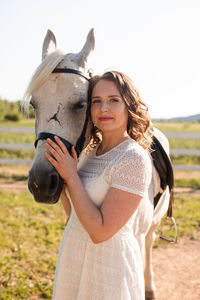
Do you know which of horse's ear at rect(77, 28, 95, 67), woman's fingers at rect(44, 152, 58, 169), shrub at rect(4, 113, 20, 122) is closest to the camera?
woman's fingers at rect(44, 152, 58, 169)

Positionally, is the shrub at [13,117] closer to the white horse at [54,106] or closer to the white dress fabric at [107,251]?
the white horse at [54,106]

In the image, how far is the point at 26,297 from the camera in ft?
9.12

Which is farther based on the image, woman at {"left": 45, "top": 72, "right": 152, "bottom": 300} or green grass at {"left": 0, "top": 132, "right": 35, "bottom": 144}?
green grass at {"left": 0, "top": 132, "right": 35, "bottom": 144}

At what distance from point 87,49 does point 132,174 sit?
3.45 feet

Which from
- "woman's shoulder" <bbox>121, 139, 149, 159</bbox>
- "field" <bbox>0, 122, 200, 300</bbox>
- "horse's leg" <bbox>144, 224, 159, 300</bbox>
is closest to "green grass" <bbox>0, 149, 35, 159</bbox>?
"field" <bbox>0, 122, 200, 300</bbox>

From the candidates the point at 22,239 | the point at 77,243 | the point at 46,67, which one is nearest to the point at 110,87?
the point at 46,67

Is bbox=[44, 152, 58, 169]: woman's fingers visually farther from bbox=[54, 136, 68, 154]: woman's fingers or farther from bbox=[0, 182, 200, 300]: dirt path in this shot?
bbox=[0, 182, 200, 300]: dirt path

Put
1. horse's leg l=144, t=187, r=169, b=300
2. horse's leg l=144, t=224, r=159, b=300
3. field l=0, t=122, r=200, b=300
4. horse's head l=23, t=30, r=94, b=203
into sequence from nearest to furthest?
horse's head l=23, t=30, r=94, b=203 → horse's leg l=144, t=187, r=169, b=300 → horse's leg l=144, t=224, r=159, b=300 → field l=0, t=122, r=200, b=300

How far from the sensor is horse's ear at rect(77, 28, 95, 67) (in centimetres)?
185

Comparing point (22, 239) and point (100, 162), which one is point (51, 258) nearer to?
point (22, 239)

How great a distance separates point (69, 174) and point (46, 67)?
2.26ft

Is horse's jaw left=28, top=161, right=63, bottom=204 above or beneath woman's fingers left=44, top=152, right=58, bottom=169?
beneath

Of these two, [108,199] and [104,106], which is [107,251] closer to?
[108,199]

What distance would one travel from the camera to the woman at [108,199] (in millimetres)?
1278
